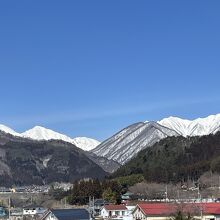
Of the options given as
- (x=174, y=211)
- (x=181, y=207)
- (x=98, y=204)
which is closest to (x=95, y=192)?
(x=98, y=204)

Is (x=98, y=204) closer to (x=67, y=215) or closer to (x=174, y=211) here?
(x=67, y=215)

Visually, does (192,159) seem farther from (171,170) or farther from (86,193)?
(86,193)

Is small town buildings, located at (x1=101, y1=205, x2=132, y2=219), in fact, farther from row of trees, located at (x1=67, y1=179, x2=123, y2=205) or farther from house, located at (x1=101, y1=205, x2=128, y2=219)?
row of trees, located at (x1=67, y1=179, x2=123, y2=205)

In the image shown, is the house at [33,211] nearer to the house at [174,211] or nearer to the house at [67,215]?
the house at [67,215]

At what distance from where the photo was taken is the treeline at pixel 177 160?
117875 millimetres

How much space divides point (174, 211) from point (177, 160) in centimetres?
8292

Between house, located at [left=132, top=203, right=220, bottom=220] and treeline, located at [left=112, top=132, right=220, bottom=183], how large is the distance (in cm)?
5444

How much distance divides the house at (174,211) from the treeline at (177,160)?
179ft

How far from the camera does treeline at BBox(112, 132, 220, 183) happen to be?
118 metres

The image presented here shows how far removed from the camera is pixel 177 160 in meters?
137

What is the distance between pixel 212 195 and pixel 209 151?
55.0m

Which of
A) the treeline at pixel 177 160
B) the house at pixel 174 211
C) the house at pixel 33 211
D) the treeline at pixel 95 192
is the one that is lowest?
the house at pixel 174 211

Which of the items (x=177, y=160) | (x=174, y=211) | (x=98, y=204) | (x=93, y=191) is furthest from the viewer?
(x=177, y=160)

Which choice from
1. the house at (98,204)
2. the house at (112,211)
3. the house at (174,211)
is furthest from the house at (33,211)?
the house at (174,211)
